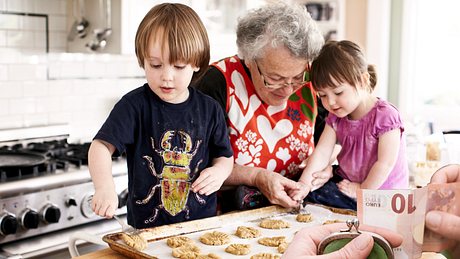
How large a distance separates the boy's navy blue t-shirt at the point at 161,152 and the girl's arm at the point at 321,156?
37 cm

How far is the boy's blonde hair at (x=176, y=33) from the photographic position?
1.46 m

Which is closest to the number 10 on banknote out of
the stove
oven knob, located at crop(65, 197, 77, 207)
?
the stove

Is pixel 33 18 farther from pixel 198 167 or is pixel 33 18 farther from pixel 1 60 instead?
pixel 198 167

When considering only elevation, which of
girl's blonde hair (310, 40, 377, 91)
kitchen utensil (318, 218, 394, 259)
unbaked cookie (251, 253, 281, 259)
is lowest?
unbaked cookie (251, 253, 281, 259)

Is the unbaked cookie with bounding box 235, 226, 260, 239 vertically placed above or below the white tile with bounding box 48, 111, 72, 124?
below

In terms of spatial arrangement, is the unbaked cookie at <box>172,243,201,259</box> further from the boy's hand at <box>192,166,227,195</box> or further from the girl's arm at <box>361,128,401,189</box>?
the girl's arm at <box>361,128,401,189</box>

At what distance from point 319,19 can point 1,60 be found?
188 centimetres

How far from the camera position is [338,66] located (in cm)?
171

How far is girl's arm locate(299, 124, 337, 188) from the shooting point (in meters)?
1.82

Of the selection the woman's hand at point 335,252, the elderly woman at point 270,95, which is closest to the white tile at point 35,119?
the elderly woman at point 270,95

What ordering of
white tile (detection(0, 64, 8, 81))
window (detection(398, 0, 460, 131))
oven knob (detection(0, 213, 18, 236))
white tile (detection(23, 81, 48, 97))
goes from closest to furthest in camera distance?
1. oven knob (detection(0, 213, 18, 236))
2. white tile (detection(0, 64, 8, 81))
3. white tile (detection(23, 81, 48, 97))
4. window (detection(398, 0, 460, 131))

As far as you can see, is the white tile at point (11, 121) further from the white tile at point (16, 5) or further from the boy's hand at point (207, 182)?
the boy's hand at point (207, 182)

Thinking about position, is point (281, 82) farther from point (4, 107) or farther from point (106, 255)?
point (4, 107)

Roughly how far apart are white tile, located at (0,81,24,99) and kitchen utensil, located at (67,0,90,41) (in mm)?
368
